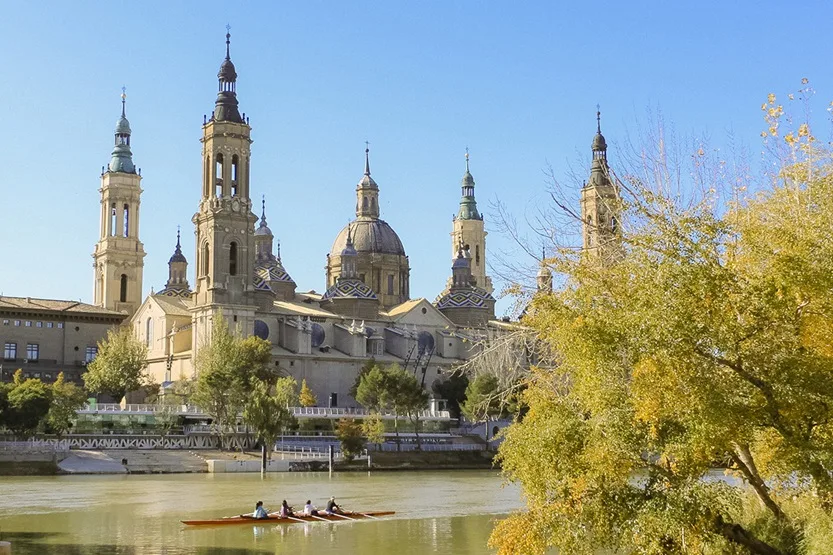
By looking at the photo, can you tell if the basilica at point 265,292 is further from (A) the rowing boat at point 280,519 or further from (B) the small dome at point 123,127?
(A) the rowing boat at point 280,519

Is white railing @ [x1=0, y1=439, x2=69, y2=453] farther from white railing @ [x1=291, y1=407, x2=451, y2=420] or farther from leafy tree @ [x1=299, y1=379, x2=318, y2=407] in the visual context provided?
leafy tree @ [x1=299, y1=379, x2=318, y2=407]

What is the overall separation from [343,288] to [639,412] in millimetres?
83534

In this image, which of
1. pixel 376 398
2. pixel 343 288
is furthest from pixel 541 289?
pixel 343 288

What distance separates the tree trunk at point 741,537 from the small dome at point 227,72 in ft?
252

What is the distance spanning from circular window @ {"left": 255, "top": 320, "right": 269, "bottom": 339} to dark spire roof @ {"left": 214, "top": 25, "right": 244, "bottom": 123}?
51.0 feet

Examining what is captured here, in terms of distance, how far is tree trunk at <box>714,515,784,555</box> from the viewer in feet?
52.5

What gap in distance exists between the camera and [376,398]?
7656 centimetres

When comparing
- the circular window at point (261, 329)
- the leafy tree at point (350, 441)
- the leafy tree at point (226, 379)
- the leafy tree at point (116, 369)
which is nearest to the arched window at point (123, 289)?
the leafy tree at point (116, 369)

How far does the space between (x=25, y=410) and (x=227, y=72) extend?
37153 millimetres

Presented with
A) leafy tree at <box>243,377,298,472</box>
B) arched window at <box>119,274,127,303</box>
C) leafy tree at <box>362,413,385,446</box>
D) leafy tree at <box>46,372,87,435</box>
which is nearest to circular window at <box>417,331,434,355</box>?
leafy tree at <box>362,413,385,446</box>

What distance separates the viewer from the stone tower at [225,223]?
85.1 metres

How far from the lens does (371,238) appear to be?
10919 centimetres

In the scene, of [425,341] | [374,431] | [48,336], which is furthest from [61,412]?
[425,341]

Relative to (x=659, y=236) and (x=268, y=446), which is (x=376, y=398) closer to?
(x=268, y=446)
